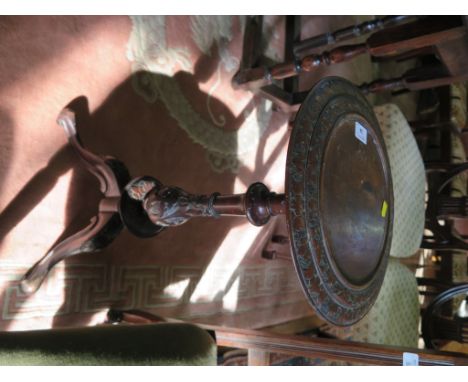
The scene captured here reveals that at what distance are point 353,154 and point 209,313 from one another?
0.92 metres

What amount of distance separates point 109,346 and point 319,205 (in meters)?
0.49

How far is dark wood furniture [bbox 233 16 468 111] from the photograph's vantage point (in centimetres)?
123

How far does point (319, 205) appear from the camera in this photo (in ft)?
2.56

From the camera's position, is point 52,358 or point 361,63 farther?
point 361,63

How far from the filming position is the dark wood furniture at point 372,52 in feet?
4.03

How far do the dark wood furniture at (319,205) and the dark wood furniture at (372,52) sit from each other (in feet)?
1.16

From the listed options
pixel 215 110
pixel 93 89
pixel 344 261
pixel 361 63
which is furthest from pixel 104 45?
pixel 361 63

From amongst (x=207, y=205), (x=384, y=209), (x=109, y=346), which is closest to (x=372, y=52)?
(x=384, y=209)

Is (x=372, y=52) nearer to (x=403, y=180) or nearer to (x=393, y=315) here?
(x=403, y=180)

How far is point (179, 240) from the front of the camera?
1437 mm

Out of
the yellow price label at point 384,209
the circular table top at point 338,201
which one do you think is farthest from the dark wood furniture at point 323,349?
the yellow price label at point 384,209

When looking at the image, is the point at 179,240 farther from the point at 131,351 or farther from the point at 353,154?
the point at 131,351

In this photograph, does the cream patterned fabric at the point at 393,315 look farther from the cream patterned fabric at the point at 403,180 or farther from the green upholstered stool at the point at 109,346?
the green upholstered stool at the point at 109,346

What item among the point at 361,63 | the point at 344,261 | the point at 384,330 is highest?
the point at 361,63
